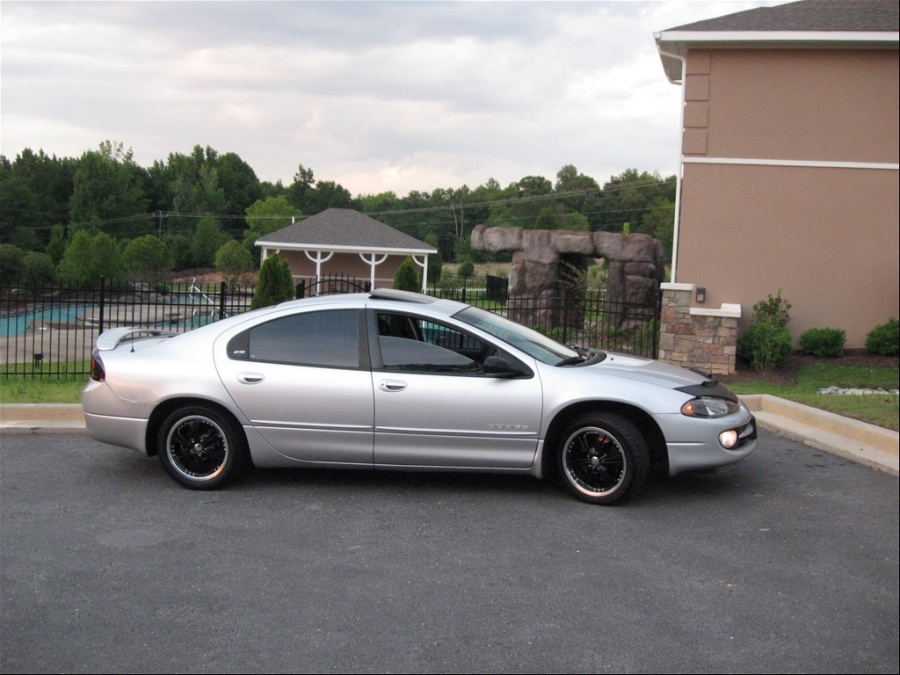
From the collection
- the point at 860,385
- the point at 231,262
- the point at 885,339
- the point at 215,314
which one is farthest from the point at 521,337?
the point at 231,262

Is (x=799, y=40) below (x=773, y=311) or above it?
above

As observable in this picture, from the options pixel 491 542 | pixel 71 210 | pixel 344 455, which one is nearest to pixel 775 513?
pixel 491 542

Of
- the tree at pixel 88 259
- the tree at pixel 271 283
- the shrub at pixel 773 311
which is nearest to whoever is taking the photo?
the shrub at pixel 773 311

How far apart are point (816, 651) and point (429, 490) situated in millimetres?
3528

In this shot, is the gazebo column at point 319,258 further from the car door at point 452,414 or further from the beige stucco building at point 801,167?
the beige stucco building at point 801,167

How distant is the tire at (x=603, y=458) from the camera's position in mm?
5598

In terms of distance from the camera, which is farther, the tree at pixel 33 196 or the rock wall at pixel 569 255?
the tree at pixel 33 196

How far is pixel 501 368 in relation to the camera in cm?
577

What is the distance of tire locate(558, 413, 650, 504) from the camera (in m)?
5.60

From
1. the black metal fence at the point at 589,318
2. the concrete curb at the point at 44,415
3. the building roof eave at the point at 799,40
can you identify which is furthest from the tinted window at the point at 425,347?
the black metal fence at the point at 589,318

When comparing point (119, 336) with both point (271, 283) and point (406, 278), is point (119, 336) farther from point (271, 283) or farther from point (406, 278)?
point (406, 278)

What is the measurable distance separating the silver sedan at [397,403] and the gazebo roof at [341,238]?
2727 cm

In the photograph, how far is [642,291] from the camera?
22.5 metres

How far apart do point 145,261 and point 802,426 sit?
3751 centimetres
